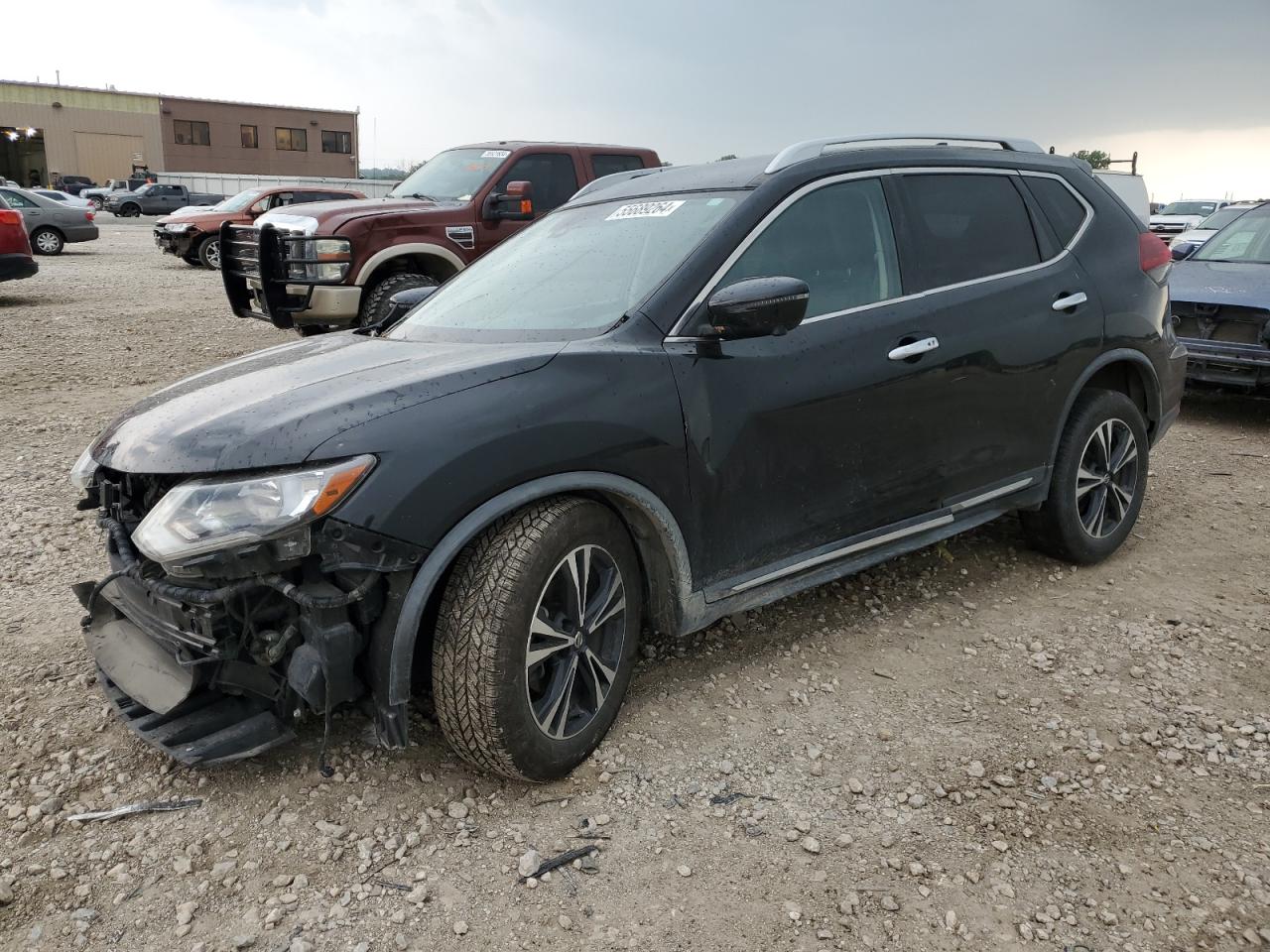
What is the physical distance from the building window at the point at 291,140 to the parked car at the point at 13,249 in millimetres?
52917

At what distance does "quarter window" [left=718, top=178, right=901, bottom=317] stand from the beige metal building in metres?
63.0

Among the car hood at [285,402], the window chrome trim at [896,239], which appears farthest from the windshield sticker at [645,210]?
the car hood at [285,402]

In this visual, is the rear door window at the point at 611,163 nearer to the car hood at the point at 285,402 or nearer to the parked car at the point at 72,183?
the car hood at the point at 285,402

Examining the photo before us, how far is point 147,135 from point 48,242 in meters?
44.0

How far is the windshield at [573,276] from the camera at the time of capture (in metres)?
3.07

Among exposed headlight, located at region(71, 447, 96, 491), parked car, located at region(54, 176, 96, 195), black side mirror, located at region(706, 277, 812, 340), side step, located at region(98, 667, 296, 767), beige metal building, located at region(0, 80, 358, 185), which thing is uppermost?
beige metal building, located at region(0, 80, 358, 185)

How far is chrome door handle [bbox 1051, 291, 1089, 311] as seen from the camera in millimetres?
3920

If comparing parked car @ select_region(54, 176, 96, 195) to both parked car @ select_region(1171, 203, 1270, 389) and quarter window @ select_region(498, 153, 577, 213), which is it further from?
parked car @ select_region(1171, 203, 1270, 389)

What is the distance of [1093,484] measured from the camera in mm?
4199

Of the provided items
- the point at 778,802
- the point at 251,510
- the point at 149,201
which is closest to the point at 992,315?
the point at 778,802

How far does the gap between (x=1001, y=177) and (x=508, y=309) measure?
7.08ft

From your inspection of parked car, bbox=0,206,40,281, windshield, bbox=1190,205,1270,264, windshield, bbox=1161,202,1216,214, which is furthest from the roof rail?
windshield, bbox=1161,202,1216,214

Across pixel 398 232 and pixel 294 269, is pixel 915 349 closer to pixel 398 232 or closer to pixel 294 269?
pixel 398 232

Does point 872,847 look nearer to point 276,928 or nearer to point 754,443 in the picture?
point 754,443
